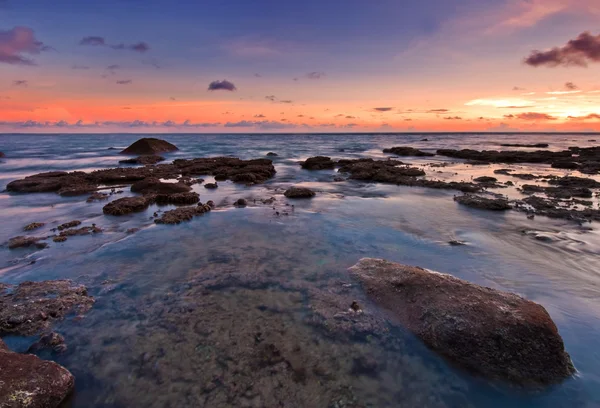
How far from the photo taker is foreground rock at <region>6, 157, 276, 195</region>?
2138 cm

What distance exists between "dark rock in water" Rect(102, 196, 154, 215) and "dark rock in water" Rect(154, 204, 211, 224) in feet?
7.60

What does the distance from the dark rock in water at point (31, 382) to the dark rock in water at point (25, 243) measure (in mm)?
7255

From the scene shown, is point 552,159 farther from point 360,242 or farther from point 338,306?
point 338,306

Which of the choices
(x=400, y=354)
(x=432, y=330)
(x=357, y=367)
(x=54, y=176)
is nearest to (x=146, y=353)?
(x=357, y=367)

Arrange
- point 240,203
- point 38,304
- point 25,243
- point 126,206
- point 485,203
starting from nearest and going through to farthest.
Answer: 1. point 38,304
2. point 25,243
3. point 126,206
4. point 485,203
5. point 240,203

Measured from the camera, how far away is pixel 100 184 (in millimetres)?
23469

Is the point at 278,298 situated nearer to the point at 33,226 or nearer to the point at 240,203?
the point at 240,203

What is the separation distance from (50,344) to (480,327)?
8302 millimetres

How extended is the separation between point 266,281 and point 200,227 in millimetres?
5870

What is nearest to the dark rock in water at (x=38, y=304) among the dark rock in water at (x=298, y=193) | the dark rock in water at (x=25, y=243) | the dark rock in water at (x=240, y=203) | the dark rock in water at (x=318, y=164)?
the dark rock in water at (x=25, y=243)

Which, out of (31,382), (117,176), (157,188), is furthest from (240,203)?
(117,176)

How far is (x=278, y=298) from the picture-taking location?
7.59 m

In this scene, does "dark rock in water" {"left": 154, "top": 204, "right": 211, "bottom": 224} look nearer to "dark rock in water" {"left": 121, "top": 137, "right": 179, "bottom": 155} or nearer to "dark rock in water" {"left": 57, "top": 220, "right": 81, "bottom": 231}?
"dark rock in water" {"left": 57, "top": 220, "right": 81, "bottom": 231}

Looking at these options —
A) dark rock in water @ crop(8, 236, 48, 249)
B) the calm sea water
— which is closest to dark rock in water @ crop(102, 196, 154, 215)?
the calm sea water
